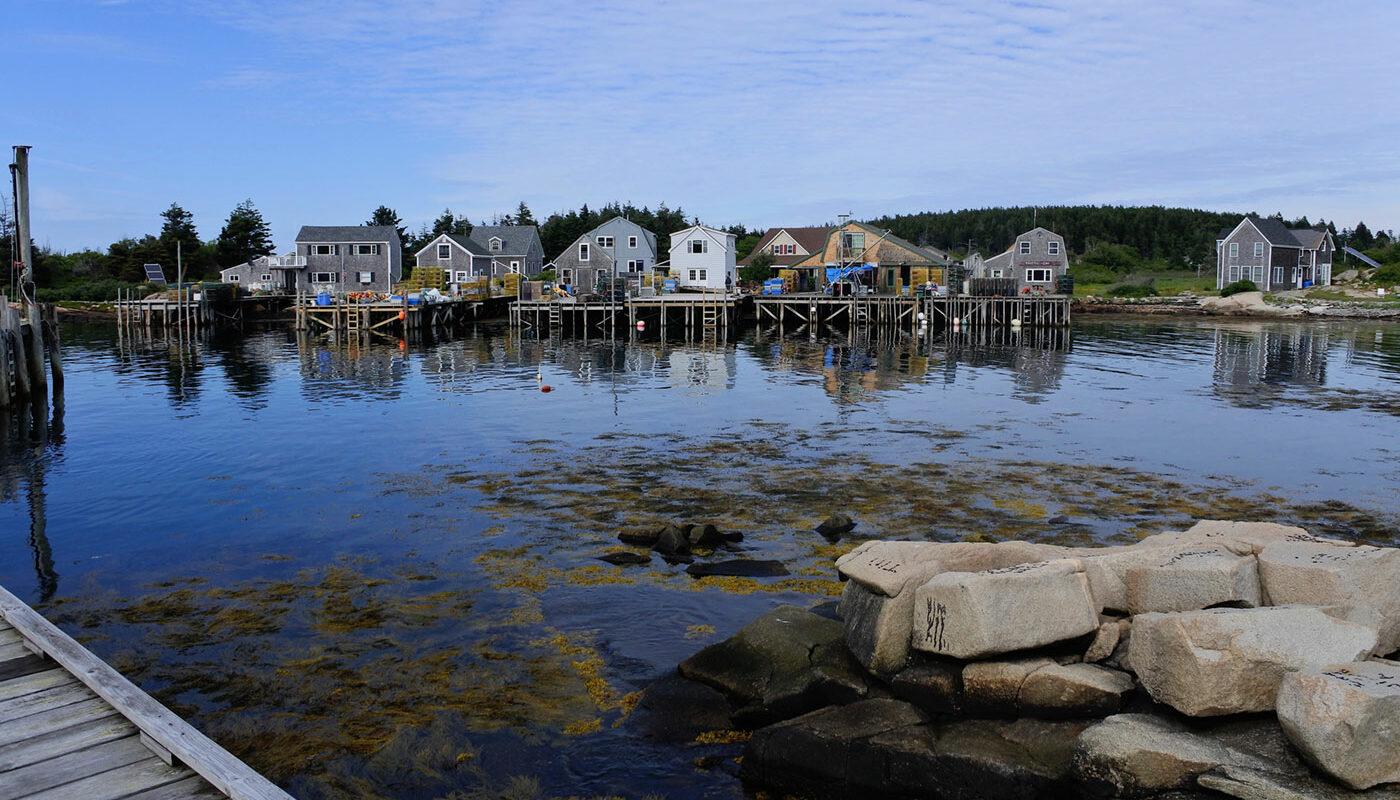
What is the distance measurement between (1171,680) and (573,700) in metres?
5.82

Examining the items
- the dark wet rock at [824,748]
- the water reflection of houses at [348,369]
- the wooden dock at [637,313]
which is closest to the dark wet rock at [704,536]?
the dark wet rock at [824,748]

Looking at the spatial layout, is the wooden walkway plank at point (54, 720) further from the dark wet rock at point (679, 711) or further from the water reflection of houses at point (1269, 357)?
the water reflection of houses at point (1269, 357)

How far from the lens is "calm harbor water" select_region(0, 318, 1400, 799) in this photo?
10.6 metres

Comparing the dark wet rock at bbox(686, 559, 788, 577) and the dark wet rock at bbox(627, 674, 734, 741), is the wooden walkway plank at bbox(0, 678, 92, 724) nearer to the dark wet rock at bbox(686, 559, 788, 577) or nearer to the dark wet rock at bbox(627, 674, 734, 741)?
the dark wet rock at bbox(627, 674, 734, 741)

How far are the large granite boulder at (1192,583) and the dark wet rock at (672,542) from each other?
737 centimetres

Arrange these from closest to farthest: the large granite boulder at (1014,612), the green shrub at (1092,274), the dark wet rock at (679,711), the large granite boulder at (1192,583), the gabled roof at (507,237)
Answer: the large granite boulder at (1014,612)
the large granite boulder at (1192,583)
the dark wet rock at (679,711)
the gabled roof at (507,237)
the green shrub at (1092,274)

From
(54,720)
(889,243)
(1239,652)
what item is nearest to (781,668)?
(1239,652)

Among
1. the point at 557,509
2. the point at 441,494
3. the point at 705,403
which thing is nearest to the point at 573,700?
the point at 557,509

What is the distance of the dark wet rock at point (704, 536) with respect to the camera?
53.3ft

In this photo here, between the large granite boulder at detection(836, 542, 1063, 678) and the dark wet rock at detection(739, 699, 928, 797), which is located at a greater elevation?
the large granite boulder at detection(836, 542, 1063, 678)

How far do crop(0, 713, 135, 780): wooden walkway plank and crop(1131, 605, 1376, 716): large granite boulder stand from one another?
759cm

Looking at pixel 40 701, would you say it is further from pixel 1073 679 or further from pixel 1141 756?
pixel 1141 756

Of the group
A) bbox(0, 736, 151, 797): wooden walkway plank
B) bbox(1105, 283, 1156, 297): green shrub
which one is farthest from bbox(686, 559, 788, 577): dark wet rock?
bbox(1105, 283, 1156, 297): green shrub

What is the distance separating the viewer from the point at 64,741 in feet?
24.2
